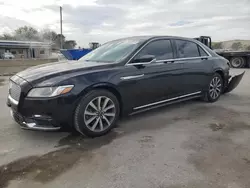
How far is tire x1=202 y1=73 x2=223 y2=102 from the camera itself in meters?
5.09

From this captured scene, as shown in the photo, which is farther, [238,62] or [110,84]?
[238,62]

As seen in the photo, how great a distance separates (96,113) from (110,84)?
0.48 m

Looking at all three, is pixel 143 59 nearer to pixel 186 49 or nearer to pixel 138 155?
pixel 186 49

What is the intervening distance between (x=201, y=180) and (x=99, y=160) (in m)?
1.17

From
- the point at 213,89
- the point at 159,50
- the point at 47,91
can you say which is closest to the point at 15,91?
the point at 47,91

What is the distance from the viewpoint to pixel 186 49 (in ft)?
15.0

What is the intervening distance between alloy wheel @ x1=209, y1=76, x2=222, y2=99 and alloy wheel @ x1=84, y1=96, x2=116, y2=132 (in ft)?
9.23

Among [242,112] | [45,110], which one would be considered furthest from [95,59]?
[242,112]

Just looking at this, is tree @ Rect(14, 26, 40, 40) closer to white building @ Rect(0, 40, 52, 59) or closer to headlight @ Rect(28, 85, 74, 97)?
white building @ Rect(0, 40, 52, 59)

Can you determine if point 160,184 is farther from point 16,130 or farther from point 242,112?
point 242,112

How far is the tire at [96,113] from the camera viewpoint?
10.2ft

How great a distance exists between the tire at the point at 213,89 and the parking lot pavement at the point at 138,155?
43.1 inches

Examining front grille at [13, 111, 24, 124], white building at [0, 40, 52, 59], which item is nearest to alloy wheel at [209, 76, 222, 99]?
front grille at [13, 111, 24, 124]

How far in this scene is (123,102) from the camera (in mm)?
3553
